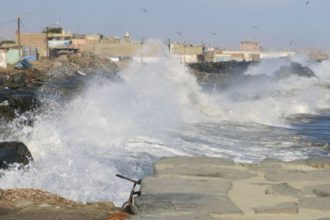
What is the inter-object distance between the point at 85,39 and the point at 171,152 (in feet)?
279

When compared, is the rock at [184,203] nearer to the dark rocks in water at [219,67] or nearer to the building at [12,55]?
the building at [12,55]

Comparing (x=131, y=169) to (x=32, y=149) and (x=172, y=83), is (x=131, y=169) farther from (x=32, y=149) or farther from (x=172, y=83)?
(x=172, y=83)

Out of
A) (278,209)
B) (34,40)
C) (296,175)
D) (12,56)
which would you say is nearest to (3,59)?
(12,56)

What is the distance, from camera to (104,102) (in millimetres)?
16406

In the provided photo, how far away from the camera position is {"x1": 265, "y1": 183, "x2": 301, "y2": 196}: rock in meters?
4.29

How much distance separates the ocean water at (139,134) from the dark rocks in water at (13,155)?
0.17 m

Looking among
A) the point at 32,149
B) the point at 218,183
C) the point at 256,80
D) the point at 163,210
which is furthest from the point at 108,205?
the point at 256,80

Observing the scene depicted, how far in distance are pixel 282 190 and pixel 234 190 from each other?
351 millimetres

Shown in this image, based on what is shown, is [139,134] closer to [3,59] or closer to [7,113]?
[7,113]

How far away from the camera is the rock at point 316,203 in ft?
12.9

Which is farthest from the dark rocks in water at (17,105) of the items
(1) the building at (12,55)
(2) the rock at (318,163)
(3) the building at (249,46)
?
(3) the building at (249,46)

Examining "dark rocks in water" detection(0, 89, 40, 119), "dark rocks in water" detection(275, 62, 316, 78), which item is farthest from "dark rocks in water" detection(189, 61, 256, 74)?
"dark rocks in water" detection(0, 89, 40, 119)

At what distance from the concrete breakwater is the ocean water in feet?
5.59

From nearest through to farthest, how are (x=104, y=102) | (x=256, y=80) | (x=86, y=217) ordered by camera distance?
(x=86, y=217), (x=104, y=102), (x=256, y=80)
